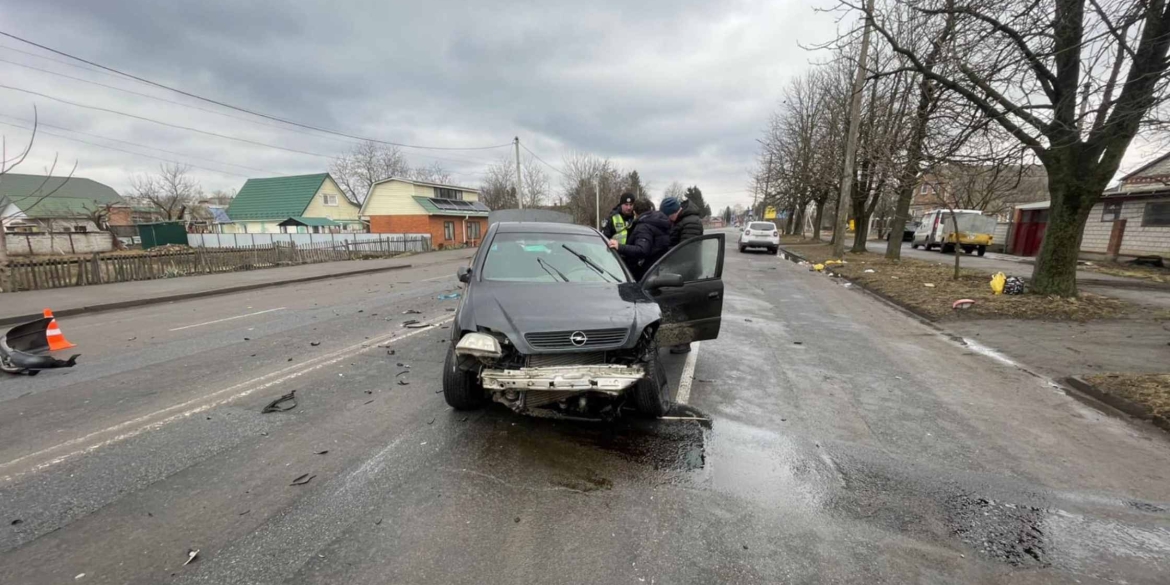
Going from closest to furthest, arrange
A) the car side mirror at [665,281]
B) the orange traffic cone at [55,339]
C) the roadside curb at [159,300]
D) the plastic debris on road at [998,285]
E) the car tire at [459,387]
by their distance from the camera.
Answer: the car tire at [459,387] → the car side mirror at [665,281] → the orange traffic cone at [55,339] → the roadside curb at [159,300] → the plastic debris on road at [998,285]

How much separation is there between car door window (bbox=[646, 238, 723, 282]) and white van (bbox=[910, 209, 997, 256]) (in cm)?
2109

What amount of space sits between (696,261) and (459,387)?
2.81m

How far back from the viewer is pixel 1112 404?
4094 mm

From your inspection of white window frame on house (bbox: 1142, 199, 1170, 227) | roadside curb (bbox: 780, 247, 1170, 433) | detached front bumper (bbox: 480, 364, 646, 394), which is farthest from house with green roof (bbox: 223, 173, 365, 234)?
white window frame on house (bbox: 1142, 199, 1170, 227)

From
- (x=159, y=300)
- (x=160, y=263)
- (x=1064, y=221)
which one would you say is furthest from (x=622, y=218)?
(x=160, y=263)

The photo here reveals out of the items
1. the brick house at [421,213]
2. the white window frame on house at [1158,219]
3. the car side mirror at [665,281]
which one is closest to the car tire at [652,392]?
the car side mirror at [665,281]

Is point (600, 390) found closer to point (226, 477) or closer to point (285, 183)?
point (226, 477)

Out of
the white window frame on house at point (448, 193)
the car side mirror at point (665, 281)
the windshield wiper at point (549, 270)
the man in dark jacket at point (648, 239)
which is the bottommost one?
the car side mirror at point (665, 281)

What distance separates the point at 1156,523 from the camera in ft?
8.14

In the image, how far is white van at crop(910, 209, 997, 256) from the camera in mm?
21875

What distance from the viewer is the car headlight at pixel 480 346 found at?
116 inches

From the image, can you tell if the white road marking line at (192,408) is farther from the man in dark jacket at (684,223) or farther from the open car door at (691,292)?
the man in dark jacket at (684,223)

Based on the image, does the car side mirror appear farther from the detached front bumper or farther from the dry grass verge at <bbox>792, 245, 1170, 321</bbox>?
the dry grass verge at <bbox>792, 245, 1170, 321</bbox>

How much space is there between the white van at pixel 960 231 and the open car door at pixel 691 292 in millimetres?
21136
